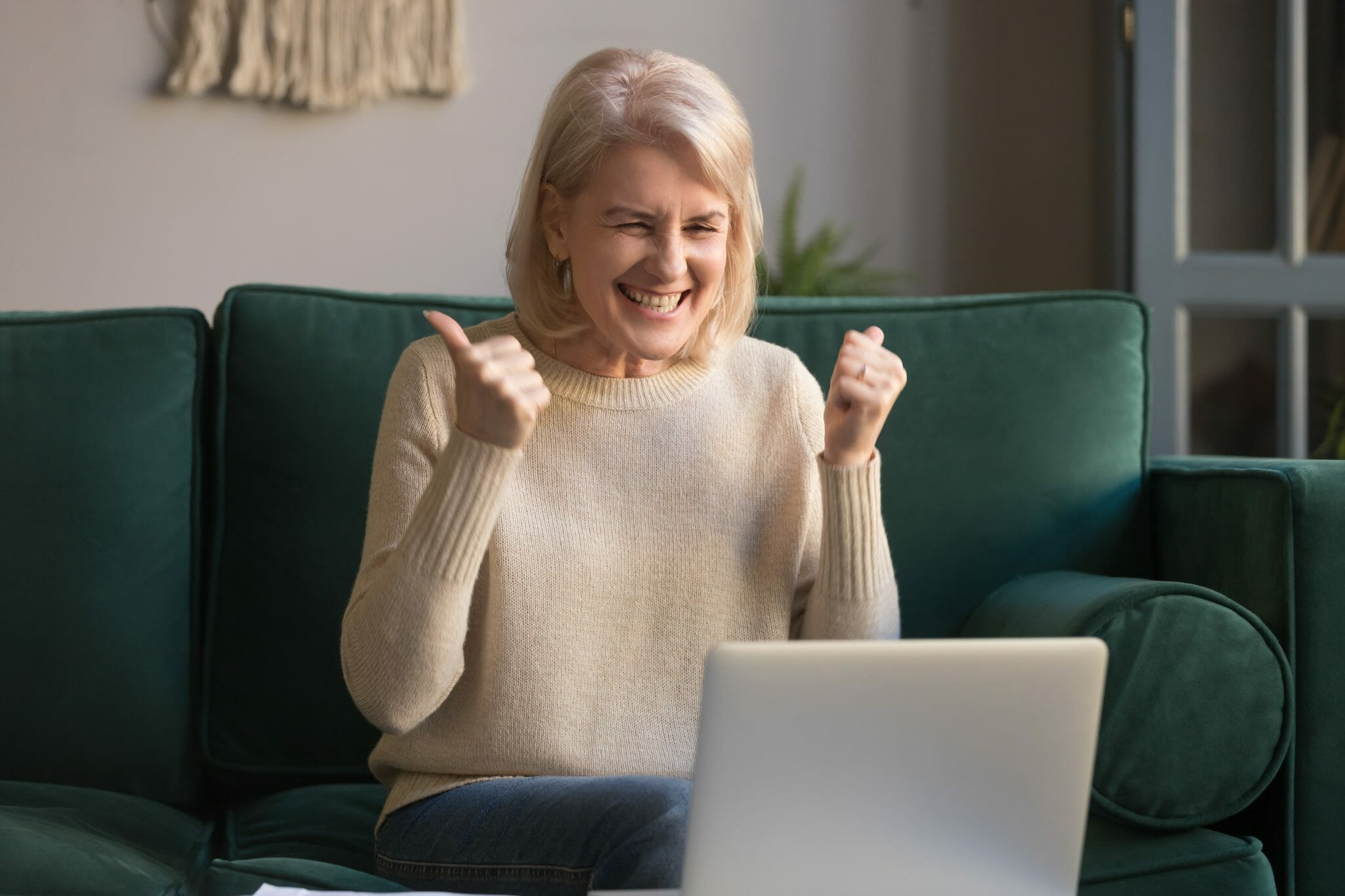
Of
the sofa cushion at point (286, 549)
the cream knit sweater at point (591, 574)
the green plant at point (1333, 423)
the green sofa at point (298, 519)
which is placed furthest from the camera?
the green plant at point (1333, 423)

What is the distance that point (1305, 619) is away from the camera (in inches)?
46.4

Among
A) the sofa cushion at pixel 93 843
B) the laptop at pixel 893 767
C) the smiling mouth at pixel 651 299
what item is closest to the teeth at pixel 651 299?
the smiling mouth at pixel 651 299

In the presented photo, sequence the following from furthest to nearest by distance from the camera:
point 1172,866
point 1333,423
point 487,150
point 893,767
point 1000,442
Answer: point 487,150 → point 1333,423 → point 1000,442 → point 1172,866 → point 893,767

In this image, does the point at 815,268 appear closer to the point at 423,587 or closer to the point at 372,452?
the point at 372,452

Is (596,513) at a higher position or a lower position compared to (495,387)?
lower

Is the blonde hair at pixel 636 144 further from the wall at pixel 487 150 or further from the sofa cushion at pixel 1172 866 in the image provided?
the wall at pixel 487 150

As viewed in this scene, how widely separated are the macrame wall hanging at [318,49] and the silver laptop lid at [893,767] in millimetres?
1961

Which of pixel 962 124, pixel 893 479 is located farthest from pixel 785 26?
pixel 893 479

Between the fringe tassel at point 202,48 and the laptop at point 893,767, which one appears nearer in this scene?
the laptop at point 893,767

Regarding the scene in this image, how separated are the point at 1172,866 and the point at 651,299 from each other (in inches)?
26.2

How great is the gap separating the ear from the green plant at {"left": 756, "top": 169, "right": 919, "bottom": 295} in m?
1.01

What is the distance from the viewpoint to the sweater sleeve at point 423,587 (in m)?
1.00

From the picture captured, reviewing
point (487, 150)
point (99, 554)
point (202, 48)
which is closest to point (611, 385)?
point (99, 554)

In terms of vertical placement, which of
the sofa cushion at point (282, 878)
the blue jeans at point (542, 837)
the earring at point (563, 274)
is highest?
the earring at point (563, 274)
